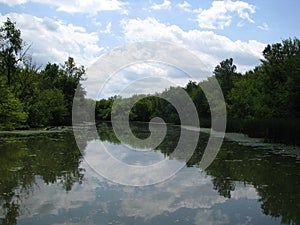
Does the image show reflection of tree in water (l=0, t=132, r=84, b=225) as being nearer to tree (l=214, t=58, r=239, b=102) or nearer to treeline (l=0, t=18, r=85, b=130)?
treeline (l=0, t=18, r=85, b=130)

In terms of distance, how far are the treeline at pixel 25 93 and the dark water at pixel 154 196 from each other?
14.1m

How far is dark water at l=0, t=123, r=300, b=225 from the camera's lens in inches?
259

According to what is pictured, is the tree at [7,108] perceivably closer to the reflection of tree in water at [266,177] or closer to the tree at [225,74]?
the reflection of tree in water at [266,177]

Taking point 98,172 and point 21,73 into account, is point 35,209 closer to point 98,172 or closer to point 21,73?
point 98,172

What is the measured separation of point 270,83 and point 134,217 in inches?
991

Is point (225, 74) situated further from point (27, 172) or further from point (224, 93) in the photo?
point (27, 172)

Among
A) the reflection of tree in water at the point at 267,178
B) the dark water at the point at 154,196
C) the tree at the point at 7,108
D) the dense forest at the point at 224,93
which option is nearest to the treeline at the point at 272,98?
the dense forest at the point at 224,93

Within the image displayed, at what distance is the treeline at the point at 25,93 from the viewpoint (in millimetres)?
26703

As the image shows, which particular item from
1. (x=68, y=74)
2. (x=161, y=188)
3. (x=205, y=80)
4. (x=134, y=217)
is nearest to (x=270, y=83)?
(x=161, y=188)

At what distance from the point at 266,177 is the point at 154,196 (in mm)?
4228

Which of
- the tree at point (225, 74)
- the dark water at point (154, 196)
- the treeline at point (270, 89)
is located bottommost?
the dark water at point (154, 196)

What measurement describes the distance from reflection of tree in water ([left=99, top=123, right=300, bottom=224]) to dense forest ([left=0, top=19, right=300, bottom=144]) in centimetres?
594

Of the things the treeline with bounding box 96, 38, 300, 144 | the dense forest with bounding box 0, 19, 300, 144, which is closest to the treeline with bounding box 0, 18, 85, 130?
the dense forest with bounding box 0, 19, 300, 144

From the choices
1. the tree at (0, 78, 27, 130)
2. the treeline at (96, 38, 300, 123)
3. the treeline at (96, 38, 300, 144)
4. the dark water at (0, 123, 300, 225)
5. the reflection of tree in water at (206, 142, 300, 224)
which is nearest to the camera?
the dark water at (0, 123, 300, 225)
